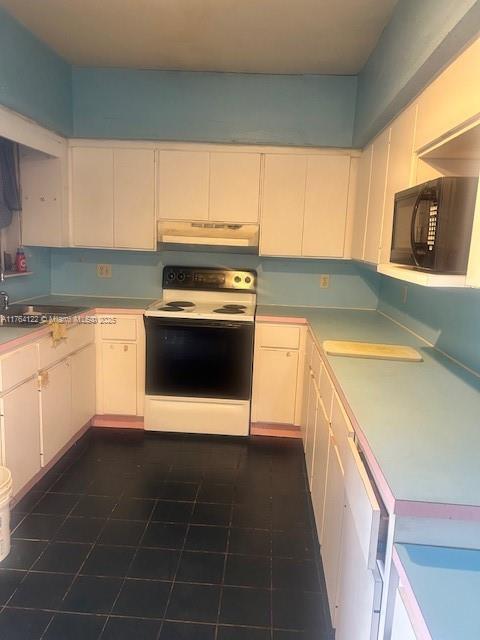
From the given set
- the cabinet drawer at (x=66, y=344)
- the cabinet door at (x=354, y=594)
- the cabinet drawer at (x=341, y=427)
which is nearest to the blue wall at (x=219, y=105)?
the cabinet drawer at (x=66, y=344)

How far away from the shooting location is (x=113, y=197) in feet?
11.4

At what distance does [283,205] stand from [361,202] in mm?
587

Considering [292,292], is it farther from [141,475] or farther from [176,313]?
[141,475]

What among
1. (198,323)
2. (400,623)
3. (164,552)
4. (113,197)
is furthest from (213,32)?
(400,623)

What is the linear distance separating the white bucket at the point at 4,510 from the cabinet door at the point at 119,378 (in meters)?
1.39

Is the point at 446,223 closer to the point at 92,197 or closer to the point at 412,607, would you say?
the point at 412,607

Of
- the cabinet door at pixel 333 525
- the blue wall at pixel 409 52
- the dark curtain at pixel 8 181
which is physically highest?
the blue wall at pixel 409 52

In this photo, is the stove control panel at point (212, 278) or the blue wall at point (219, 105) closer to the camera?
the blue wall at point (219, 105)

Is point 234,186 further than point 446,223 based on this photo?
Yes

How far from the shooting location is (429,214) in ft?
5.16

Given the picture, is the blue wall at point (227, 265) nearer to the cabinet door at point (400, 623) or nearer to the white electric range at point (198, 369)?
the white electric range at point (198, 369)

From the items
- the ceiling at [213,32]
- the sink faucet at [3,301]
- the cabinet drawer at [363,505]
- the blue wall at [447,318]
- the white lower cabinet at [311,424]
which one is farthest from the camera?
the sink faucet at [3,301]

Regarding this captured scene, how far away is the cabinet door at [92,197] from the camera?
11.3 ft

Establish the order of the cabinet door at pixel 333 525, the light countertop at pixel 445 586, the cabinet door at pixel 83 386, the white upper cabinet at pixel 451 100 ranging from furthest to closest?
1. the cabinet door at pixel 83 386
2. the cabinet door at pixel 333 525
3. the white upper cabinet at pixel 451 100
4. the light countertop at pixel 445 586
